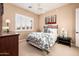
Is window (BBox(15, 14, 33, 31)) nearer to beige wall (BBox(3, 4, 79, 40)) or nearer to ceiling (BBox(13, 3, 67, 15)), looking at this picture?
beige wall (BBox(3, 4, 79, 40))

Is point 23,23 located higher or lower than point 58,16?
lower

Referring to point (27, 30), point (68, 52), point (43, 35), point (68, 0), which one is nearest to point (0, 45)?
point (27, 30)

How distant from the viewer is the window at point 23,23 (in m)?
1.57

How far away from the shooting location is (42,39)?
62.6 inches

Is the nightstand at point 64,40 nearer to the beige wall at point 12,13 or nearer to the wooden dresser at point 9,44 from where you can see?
the beige wall at point 12,13

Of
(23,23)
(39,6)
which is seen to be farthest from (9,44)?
(39,6)

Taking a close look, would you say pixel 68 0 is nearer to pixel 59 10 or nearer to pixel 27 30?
pixel 59 10

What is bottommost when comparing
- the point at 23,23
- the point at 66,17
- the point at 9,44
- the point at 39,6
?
the point at 9,44

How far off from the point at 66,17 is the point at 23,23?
2.54 ft

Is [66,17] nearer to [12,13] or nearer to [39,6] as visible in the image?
[39,6]

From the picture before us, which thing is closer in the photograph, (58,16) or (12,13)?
(12,13)

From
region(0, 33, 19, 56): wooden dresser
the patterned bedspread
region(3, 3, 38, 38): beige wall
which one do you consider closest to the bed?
the patterned bedspread

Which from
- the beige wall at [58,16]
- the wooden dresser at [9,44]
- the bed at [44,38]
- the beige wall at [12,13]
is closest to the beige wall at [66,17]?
the beige wall at [58,16]

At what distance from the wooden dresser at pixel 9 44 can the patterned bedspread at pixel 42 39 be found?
0.24m
